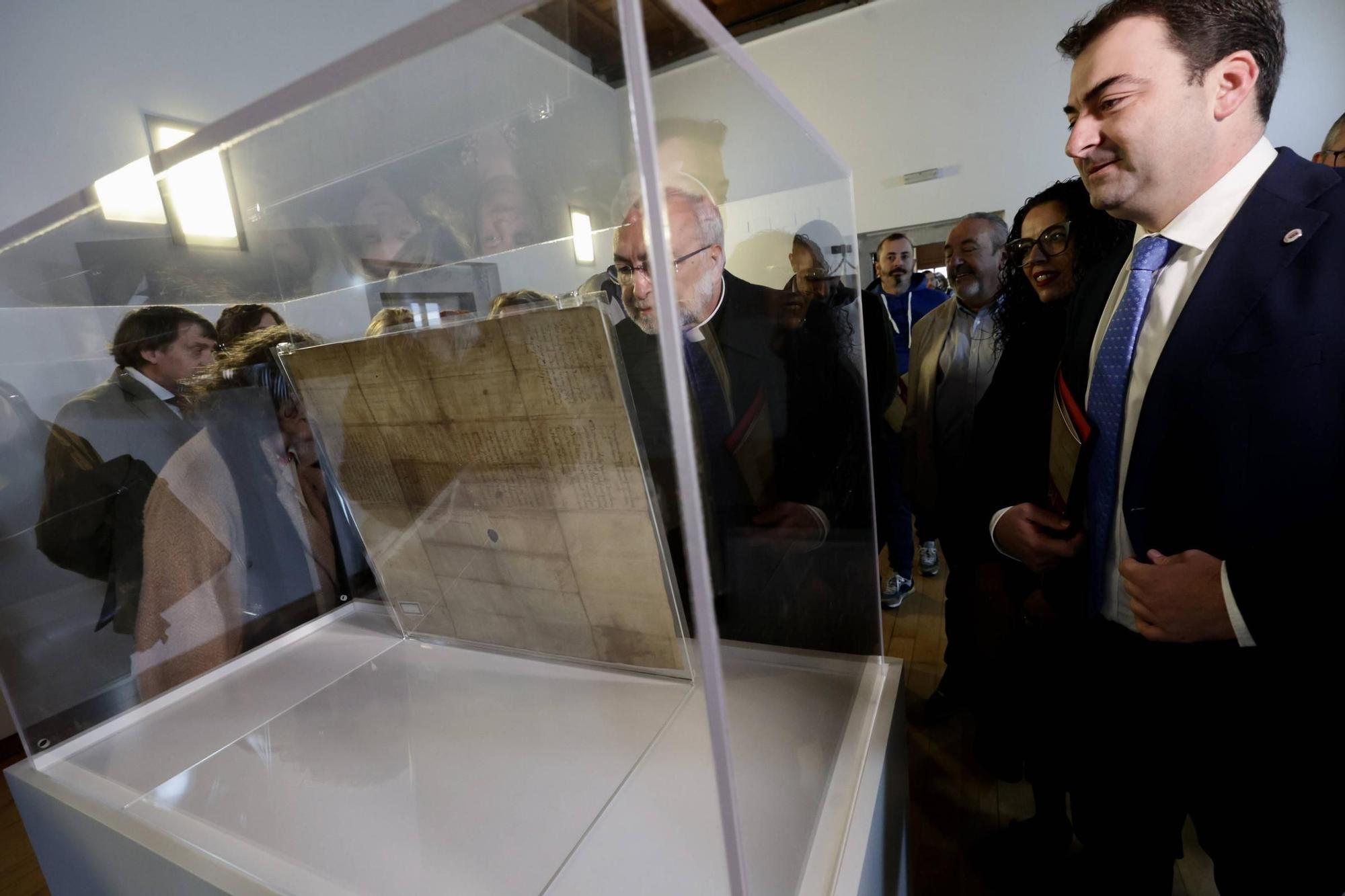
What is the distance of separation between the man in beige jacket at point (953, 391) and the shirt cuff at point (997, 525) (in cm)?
57

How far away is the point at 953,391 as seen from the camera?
5.65 ft

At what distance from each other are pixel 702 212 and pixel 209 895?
28.2 inches


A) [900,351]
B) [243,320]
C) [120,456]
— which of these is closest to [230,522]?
[120,456]

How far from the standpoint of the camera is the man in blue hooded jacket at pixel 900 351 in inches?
90.1

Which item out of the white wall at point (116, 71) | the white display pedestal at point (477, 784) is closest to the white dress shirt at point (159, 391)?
the white display pedestal at point (477, 784)

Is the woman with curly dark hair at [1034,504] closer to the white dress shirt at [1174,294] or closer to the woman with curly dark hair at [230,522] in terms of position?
the white dress shirt at [1174,294]

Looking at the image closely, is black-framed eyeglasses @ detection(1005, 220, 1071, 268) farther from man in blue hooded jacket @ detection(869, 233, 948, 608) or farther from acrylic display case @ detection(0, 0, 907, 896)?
man in blue hooded jacket @ detection(869, 233, 948, 608)

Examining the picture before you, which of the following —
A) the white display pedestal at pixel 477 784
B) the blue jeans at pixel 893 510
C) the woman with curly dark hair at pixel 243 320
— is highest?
the woman with curly dark hair at pixel 243 320

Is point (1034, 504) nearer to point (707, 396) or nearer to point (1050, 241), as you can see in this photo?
point (1050, 241)

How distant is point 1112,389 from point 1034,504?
0.26 m

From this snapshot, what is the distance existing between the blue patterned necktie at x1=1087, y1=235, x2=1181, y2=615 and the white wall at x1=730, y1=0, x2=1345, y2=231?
3385 mm

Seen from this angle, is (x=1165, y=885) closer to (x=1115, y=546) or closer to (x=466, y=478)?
(x=1115, y=546)

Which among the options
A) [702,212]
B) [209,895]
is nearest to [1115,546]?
[702,212]

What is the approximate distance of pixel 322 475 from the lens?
0.86 metres
